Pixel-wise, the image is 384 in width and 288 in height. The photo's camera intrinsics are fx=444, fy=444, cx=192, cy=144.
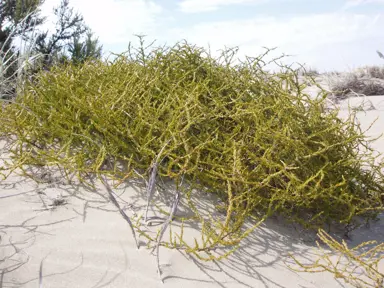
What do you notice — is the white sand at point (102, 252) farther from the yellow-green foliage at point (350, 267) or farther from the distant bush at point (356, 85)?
the distant bush at point (356, 85)

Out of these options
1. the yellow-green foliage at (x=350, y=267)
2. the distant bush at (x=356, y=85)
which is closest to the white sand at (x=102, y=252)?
the yellow-green foliage at (x=350, y=267)

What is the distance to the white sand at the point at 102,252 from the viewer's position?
62.9 inches

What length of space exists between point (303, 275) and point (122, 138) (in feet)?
3.41

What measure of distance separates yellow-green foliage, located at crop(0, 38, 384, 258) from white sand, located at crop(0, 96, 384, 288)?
0.12m

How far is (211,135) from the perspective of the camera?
7.00 feet

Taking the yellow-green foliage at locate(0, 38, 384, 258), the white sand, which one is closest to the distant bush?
the yellow-green foliage at locate(0, 38, 384, 258)

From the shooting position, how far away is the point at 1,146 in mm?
2641

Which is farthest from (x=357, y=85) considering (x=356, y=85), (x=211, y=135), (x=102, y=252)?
(x=102, y=252)

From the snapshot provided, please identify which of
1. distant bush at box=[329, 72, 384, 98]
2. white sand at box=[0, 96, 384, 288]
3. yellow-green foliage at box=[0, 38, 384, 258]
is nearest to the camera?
white sand at box=[0, 96, 384, 288]

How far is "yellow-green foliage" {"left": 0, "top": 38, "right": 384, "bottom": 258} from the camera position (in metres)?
1.98

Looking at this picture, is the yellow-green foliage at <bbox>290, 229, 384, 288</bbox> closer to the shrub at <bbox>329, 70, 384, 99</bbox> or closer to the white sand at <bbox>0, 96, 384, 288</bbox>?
the white sand at <bbox>0, 96, 384, 288</bbox>

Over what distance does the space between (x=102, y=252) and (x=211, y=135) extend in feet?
2.51

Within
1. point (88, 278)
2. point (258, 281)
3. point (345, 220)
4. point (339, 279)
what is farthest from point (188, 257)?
point (345, 220)

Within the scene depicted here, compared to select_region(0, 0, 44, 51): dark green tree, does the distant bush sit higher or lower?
lower
